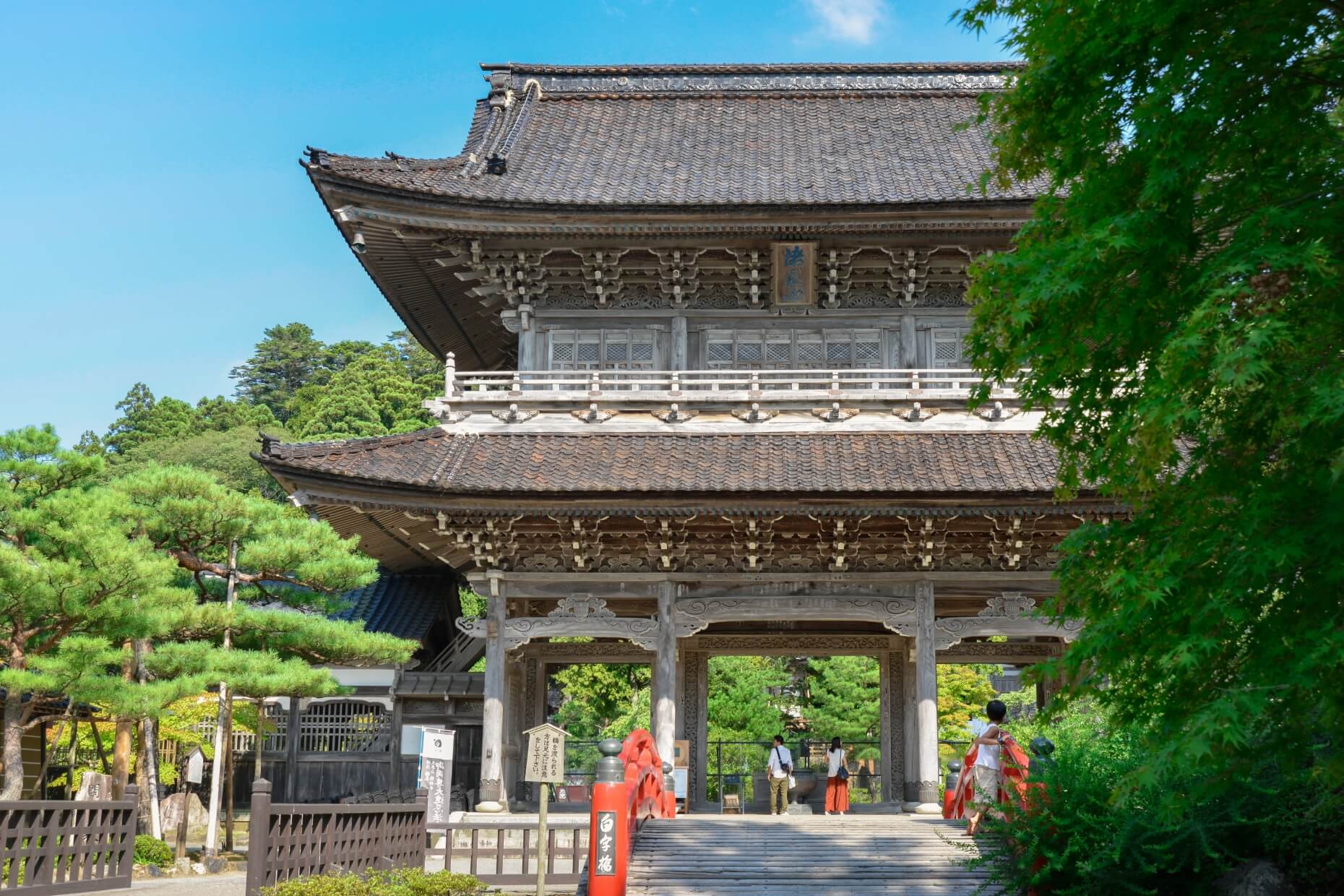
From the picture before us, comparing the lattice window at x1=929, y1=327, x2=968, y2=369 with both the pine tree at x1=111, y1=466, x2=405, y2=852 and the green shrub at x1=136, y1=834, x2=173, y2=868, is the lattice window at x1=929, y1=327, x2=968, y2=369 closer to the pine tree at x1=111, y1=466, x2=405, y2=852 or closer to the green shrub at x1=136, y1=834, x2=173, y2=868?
the pine tree at x1=111, y1=466, x2=405, y2=852

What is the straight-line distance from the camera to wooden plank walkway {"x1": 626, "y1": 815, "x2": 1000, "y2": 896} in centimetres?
1191

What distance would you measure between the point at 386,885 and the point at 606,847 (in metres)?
2.19

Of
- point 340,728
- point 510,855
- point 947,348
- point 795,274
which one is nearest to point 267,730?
point 340,728

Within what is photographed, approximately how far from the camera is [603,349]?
18.5 metres

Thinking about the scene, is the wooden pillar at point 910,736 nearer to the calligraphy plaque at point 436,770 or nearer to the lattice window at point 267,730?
the calligraphy plaque at point 436,770

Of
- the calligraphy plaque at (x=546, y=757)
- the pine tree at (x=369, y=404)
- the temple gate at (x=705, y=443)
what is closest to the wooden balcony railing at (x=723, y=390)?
the temple gate at (x=705, y=443)

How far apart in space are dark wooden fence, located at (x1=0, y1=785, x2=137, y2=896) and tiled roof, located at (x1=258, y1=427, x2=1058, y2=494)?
4.76m

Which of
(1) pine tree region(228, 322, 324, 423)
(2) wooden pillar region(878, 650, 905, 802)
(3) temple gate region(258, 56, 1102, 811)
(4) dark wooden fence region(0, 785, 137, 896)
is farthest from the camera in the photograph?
(1) pine tree region(228, 322, 324, 423)

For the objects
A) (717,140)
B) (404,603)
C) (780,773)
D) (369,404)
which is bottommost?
(780,773)

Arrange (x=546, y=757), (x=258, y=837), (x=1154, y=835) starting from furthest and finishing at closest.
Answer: (x=546, y=757) → (x=258, y=837) → (x=1154, y=835)

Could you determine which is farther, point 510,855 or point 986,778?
point 510,855

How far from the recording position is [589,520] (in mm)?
16109

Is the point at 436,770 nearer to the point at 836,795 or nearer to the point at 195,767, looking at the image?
the point at 836,795

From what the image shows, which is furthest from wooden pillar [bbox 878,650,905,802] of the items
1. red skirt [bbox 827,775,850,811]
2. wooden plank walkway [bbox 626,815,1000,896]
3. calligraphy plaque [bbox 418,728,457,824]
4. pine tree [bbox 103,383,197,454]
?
pine tree [bbox 103,383,197,454]
